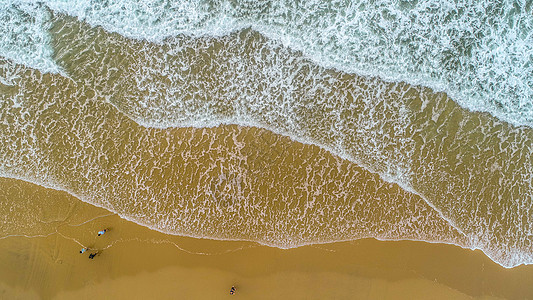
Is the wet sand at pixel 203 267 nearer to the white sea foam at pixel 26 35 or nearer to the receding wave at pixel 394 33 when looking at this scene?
the white sea foam at pixel 26 35

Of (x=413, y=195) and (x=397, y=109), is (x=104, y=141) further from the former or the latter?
(x=413, y=195)

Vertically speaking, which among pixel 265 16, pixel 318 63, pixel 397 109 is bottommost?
pixel 397 109

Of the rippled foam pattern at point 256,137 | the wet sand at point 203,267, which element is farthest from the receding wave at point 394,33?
the wet sand at point 203,267

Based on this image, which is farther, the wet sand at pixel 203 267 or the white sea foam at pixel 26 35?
the white sea foam at pixel 26 35

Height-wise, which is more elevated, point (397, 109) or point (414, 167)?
point (397, 109)

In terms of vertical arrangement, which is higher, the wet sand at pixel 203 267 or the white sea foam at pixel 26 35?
the white sea foam at pixel 26 35

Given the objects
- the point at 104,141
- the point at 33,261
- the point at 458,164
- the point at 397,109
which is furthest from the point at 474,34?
the point at 33,261

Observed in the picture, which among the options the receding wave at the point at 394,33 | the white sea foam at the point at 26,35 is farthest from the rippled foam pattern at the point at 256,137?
the white sea foam at the point at 26,35
